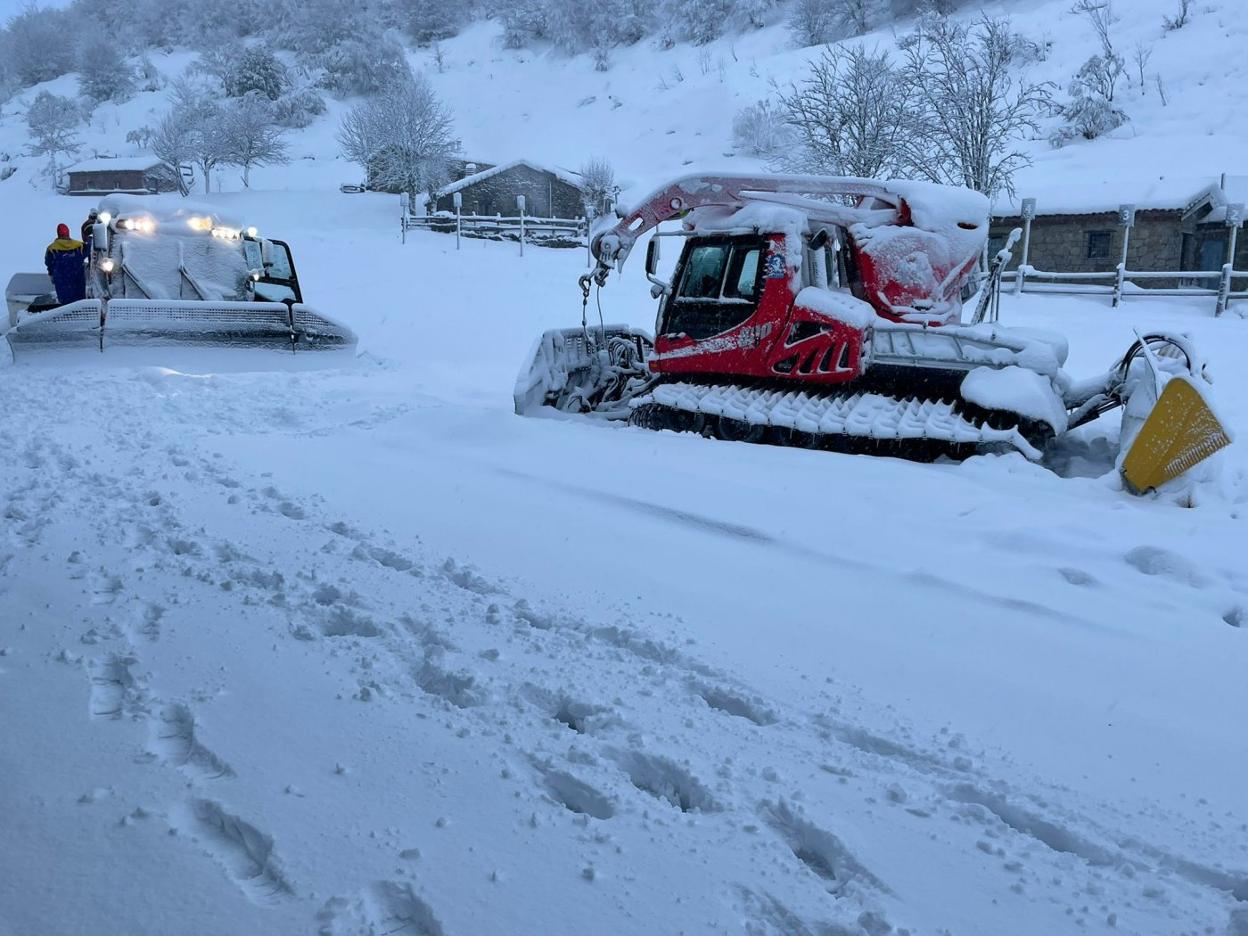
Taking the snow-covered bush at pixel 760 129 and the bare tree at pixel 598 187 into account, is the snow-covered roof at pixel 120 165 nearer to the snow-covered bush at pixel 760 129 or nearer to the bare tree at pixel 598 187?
the bare tree at pixel 598 187

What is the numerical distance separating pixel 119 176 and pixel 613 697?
152ft

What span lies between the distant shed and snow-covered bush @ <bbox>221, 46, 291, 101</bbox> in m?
14.7

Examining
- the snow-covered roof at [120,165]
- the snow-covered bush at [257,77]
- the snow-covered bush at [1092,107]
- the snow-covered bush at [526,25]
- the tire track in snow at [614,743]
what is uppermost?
the snow-covered bush at [526,25]

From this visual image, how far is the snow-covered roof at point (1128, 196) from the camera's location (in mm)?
21781

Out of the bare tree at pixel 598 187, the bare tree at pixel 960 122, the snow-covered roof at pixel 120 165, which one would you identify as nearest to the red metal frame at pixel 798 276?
the bare tree at pixel 960 122

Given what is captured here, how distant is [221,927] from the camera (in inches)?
74.2

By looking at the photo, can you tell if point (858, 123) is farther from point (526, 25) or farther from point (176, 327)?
point (526, 25)

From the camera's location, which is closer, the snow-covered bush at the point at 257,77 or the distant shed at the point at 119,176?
the distant shed at the point at 119,176

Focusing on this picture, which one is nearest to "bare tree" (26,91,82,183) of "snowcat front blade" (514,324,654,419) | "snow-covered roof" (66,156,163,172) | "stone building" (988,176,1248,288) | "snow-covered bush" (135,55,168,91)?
"snow-covered bush" (135,55,168,91)

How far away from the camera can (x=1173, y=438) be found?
17.4 ft

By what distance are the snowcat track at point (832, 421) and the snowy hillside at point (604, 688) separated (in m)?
0.35

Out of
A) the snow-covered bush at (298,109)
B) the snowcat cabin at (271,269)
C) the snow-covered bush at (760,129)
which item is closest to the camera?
the snowcat cabin at (271,269)

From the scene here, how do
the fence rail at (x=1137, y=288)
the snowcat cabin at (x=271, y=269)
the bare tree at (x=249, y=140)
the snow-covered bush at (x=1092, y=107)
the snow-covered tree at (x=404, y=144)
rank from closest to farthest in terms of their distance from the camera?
the snowcat cabin at (x=271, y=269), the fence rail at (x=1137, y=288), the snow-covered bush at (x=1092, y=107), the snow-covered tree at (x=404, y=144), the bare tree at (x=249, y=140)

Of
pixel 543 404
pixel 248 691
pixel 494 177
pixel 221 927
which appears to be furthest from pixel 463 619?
pixel 494 177
